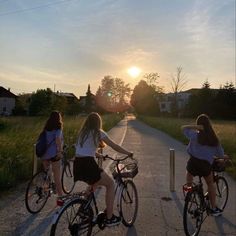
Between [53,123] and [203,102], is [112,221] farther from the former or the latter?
[203,102]

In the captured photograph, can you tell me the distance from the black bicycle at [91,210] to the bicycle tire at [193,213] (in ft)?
3.09

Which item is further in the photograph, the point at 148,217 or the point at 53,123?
the point at 53,123

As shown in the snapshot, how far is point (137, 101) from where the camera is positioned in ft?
373

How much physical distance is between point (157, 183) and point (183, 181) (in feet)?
2.98

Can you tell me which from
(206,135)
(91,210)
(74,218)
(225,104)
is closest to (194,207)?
(206,135)

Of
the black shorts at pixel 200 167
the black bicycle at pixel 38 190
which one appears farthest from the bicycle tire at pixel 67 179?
the black shorts at pixel 200 167

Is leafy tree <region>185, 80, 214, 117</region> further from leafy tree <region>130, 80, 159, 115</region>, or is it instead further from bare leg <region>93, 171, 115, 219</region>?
bare leg <region>93, 171, 115, 219</region>

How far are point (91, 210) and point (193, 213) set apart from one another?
67.2 inches

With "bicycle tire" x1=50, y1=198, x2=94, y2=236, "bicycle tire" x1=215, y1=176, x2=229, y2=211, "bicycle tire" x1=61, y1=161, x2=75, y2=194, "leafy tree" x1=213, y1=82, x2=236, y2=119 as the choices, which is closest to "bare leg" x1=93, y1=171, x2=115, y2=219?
"bicycle tire" x1=50, y1=198, x2=94, y2=236

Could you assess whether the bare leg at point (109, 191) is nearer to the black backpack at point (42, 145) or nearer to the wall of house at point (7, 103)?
the black backpack at point (42, 145)

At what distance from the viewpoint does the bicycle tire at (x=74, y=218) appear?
5121 mm

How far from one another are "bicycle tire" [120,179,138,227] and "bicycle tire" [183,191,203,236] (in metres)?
0.99

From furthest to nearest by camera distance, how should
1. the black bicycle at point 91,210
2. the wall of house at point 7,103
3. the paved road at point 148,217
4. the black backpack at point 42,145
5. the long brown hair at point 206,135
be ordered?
1. the wall of house at point 7,103
2. the black backpack at point 42,145
3. the long brown hair at point 206,135
4. the paved road at point 148,217
5. the black bicycle at point 91,210

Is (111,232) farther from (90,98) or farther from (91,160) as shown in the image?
(90,98)
